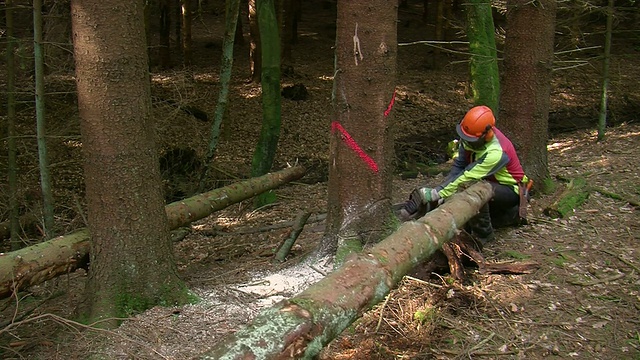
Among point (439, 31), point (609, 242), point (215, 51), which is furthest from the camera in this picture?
point (215, 51)

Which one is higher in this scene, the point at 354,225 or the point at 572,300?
the point at 354,225

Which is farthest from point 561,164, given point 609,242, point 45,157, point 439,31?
point 439,31

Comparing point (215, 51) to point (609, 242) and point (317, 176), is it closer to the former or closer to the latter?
point (317, 176)

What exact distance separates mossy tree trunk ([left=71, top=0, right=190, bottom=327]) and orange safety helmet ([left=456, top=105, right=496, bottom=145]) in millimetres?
3130

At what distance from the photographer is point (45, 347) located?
159 inches

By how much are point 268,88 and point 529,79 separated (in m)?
4.77

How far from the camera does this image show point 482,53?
36.3 ft

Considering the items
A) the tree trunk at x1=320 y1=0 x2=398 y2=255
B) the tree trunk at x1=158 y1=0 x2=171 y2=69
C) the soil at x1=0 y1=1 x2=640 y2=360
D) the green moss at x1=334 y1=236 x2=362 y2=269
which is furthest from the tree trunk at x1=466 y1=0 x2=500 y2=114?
the tree trunk at x1=158 y1=0 x2=171 y2=69

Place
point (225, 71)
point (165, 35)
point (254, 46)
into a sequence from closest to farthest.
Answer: point (225, 71)
point (254, 46)
point (165, 35)

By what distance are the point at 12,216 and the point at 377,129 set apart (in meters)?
5.00

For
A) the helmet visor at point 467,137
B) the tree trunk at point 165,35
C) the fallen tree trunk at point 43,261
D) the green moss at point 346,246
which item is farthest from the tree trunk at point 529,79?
the tree trunk at point 165,35

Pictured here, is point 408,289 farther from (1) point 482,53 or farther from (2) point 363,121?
(1) point 482,53

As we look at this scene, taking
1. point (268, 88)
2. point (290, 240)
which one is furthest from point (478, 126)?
point (268, 88)

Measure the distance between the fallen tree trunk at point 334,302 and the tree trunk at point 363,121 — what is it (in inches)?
21.1
